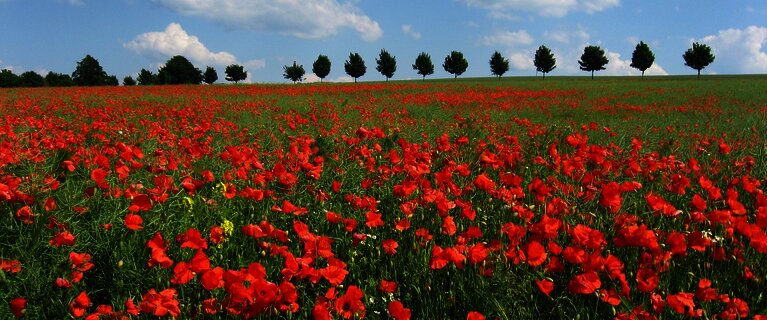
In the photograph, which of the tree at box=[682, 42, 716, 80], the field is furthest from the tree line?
the field

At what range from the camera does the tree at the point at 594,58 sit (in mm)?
61719

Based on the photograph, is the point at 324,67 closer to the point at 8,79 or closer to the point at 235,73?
the point at 235,73

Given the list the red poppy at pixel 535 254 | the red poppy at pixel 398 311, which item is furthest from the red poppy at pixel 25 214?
the red poppy at pixel 535 254

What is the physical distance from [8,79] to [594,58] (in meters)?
67.1

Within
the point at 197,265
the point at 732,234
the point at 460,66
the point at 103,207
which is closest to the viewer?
the point at 197,265

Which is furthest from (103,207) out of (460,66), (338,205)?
(460,66)

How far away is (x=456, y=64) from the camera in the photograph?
6669cm

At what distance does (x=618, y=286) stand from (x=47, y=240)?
252 cm

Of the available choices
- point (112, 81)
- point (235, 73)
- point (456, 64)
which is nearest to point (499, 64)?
point (456, 64)

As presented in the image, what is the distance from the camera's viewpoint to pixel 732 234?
223cm

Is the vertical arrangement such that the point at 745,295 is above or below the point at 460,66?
below

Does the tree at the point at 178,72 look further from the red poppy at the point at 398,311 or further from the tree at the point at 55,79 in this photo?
the red poppy at the point at 398,311

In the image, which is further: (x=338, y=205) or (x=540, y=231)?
(x=338, y=205)

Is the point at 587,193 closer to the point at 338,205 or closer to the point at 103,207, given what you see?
the point at 338,205
